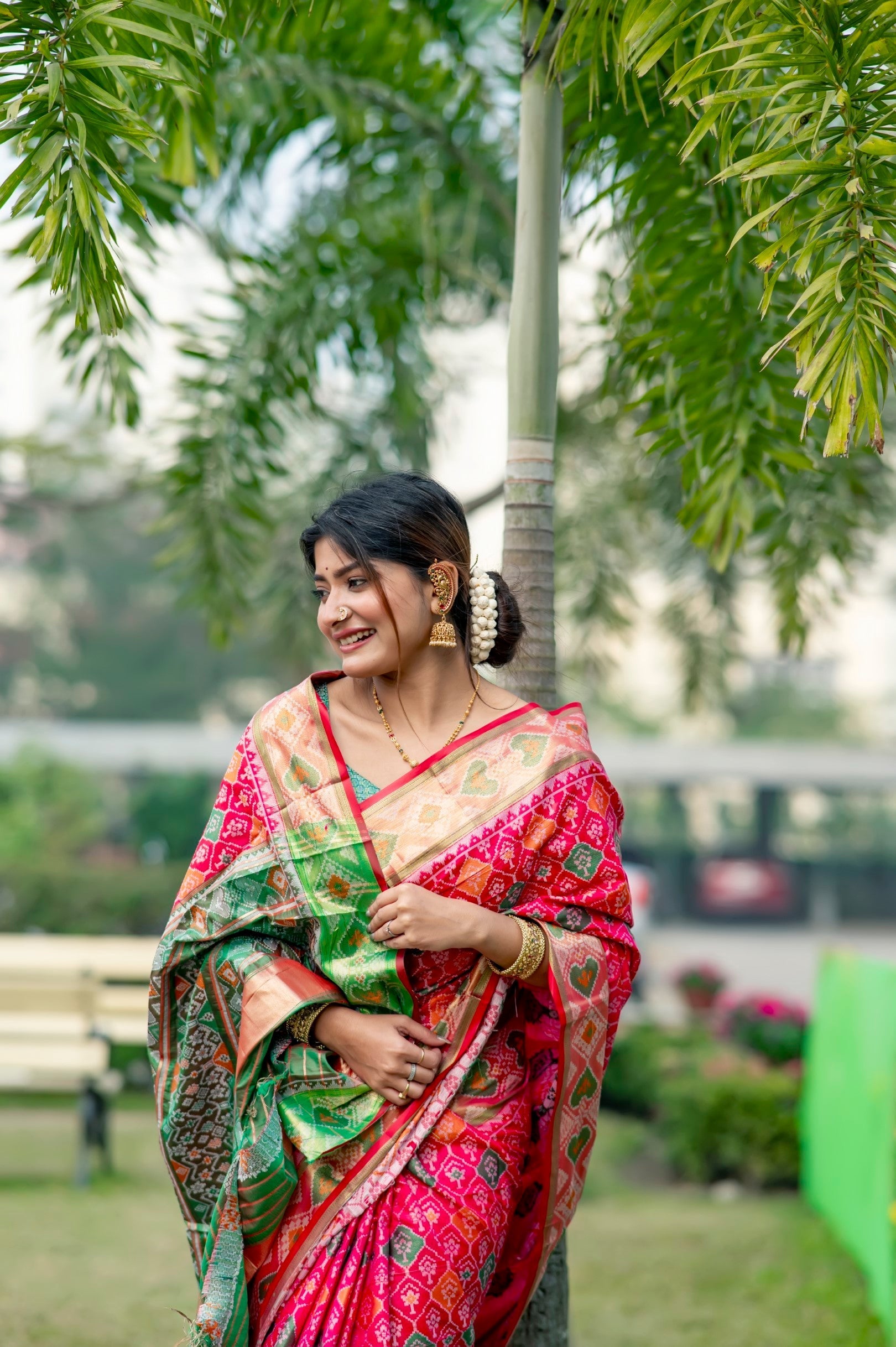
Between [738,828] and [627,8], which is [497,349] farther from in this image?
[738,828]

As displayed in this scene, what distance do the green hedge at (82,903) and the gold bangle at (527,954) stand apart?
8138 millimetres

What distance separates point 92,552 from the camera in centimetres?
2947

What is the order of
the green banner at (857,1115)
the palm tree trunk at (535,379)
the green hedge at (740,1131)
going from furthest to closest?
the green hedge at (740,1131) < the green banner at (857,1115) < the palm tree trunk at (535,379)

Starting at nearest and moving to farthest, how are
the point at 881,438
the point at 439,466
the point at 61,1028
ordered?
the point at 881,438 → the point at 61,1028 → the point at 439,466

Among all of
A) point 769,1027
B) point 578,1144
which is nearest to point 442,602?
point 578,1144

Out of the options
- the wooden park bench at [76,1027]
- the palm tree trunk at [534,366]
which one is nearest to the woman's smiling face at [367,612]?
the palm tree trunk at [534,366]

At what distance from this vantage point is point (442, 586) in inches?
92.8

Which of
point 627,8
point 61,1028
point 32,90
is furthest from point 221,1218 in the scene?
point 61,1028

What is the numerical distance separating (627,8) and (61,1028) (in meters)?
5.78

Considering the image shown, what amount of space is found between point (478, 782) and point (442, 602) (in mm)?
317

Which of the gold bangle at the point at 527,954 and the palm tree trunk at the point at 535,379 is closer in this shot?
the gold bangle at the point at 527,954

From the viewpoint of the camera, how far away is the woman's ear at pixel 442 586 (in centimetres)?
235

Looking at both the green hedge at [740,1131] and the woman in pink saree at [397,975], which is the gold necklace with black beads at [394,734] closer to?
the woman in pink saree at [397,975]

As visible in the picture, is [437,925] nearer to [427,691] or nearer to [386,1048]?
[386,1048]
